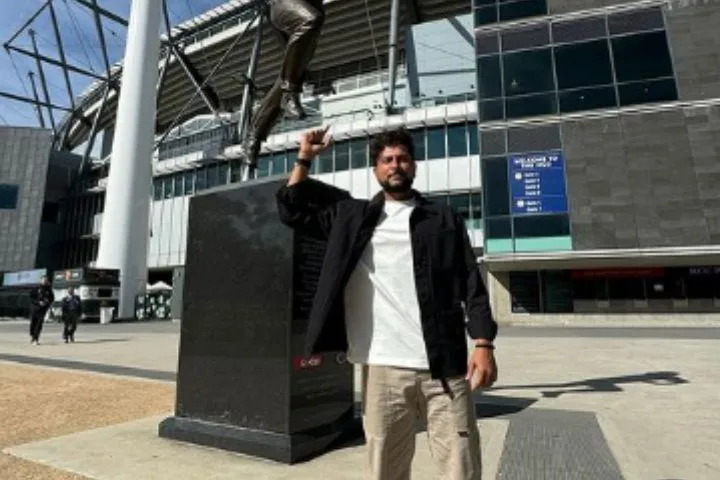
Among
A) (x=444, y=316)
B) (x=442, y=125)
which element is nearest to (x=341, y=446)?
(x=444, y=316)

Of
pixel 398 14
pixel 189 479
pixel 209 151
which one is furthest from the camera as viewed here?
pixel 209 151

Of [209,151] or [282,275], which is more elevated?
[209,151]

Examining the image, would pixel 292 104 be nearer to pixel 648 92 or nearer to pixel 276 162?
pixel 648 92

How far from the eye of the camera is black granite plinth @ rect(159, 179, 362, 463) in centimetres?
416

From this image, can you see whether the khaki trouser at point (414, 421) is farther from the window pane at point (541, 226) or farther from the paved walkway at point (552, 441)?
the window pane at point (541, 226)

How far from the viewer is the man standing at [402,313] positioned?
229 centimetres

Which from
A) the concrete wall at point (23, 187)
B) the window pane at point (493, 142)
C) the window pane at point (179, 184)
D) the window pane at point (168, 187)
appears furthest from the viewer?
the concrete wall at point (23, 187)

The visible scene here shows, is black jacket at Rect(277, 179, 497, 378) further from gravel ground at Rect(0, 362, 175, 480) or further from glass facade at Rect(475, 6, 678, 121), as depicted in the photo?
glass facade at Rect(475, 6, 678, 121)

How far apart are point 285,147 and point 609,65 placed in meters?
22.8

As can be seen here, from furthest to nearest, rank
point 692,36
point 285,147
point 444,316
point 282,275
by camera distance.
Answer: point 285,147, point 692,36, point 282,275, point 444,316

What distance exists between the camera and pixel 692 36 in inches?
962

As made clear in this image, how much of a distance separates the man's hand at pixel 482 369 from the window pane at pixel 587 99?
25510mm

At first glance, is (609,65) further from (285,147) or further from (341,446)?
(341,446)

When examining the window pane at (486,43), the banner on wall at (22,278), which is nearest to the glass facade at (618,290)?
the window pane at (486,43)
